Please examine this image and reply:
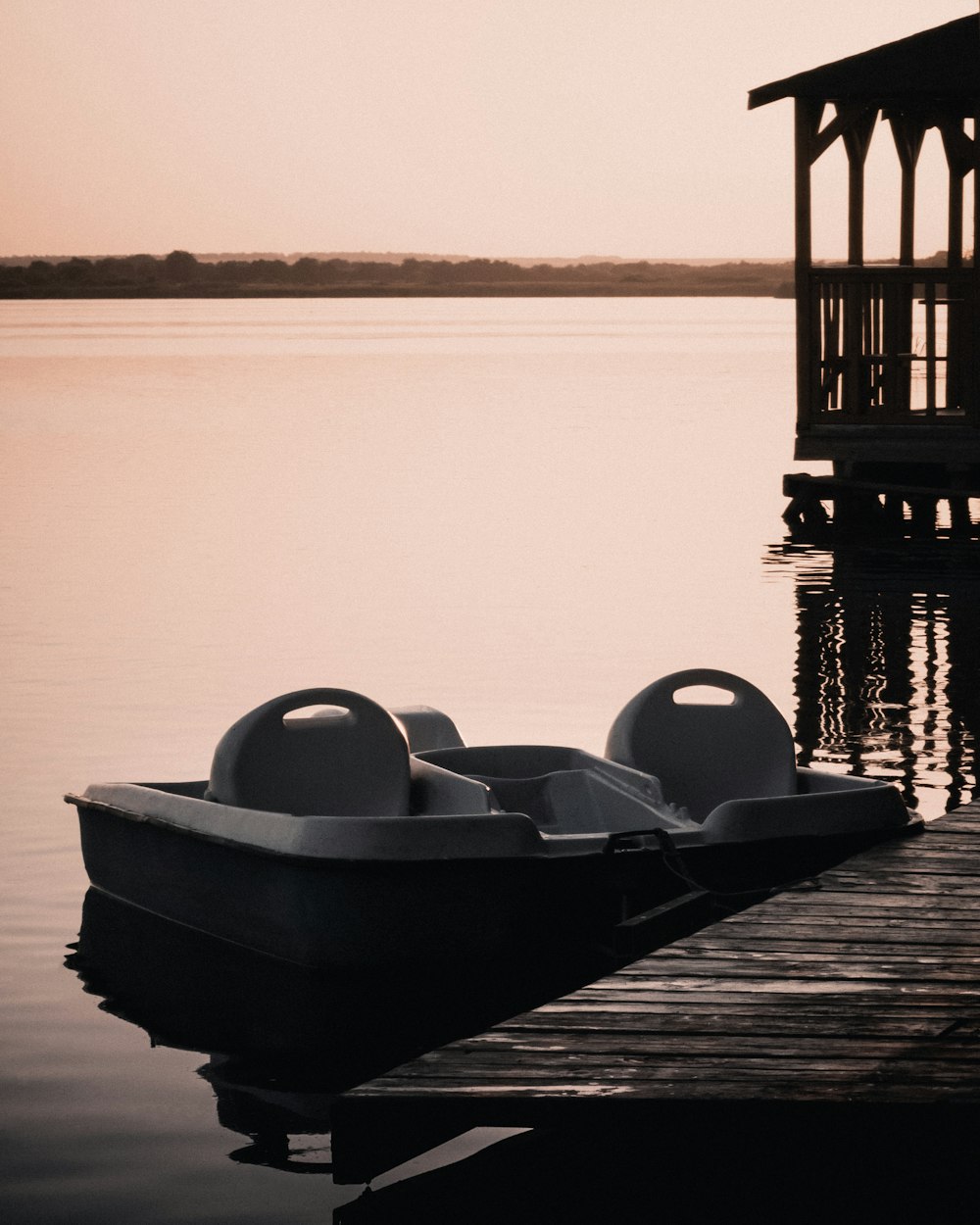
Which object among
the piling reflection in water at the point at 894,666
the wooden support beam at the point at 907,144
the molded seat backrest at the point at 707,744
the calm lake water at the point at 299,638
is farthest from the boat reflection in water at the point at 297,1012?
the wooden support beam at the point at 907,144

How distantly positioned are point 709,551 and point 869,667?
412 inches

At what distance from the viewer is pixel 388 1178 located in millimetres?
7117

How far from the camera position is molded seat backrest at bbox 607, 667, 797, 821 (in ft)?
33.3

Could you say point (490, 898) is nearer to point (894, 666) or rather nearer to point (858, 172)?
point (894, 666)

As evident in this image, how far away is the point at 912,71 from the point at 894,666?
10.3 metres

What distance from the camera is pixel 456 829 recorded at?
8781 mm

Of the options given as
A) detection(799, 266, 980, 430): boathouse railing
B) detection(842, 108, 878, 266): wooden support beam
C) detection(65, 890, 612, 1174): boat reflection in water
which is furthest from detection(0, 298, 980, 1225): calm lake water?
detection(842, 108, 878, 266): wooden support beam

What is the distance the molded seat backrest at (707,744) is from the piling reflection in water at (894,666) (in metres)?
2.35

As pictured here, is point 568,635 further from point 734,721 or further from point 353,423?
point 353,423

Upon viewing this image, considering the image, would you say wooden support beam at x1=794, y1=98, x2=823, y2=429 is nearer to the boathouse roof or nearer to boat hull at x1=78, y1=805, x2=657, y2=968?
the boathouse roof

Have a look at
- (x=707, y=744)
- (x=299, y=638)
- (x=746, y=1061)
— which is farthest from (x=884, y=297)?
(x=746, y=1061)

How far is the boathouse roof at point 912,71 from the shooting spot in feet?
83.0

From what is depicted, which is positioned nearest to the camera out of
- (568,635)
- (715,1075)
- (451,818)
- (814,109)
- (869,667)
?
(715,1075)

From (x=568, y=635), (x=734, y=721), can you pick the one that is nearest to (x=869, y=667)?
(x=568, y=635)
